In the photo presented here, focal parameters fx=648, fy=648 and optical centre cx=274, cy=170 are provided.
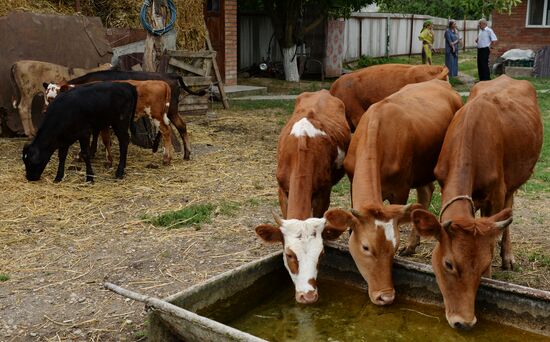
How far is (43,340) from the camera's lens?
14.8 feet

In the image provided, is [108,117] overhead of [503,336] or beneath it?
overhead

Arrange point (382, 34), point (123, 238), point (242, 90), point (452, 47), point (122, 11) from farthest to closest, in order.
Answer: point (382, 34), point (452, 47), point (242, 90), point (122, 11), point (123, 238)

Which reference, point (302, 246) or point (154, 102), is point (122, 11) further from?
point (302, 246)

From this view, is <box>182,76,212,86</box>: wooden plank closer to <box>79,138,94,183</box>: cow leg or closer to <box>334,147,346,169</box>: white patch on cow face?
<box>79,138,94,183</box>: cow leg

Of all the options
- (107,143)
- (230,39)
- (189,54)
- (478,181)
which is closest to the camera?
(478,181)

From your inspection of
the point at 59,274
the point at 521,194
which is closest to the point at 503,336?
the point at 59,274

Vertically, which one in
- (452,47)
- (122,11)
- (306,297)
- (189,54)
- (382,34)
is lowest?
(306,297)

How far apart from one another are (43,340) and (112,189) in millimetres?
3995

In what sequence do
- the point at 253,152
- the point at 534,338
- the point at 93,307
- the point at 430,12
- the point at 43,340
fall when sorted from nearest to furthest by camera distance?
the point at 534,338 < the point at 43,340 < the point at 93,307 < the point at 253,152 < the point at 430,12

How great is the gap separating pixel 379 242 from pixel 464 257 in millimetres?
618

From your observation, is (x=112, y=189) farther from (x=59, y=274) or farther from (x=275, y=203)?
(x=59, y=274)

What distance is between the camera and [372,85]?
8508mm

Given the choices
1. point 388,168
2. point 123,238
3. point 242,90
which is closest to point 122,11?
point 242,90

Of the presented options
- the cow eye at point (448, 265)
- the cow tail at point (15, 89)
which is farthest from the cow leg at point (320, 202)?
the cow tail at point (15, 89)
